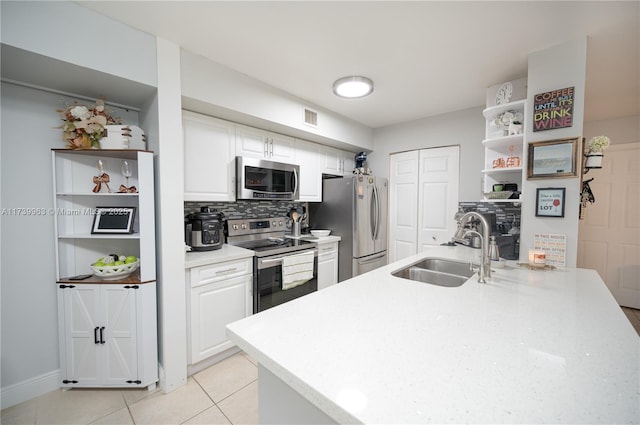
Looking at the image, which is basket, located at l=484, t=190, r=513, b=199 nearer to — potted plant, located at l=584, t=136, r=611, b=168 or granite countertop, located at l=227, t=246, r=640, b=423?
potted plant, located at l=584, t=136, r=611, b=168

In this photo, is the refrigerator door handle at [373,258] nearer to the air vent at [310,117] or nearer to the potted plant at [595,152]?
the air vent at [310,117]

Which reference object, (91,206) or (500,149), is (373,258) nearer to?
(500,149)

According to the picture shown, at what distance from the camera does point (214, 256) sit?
2080 mm

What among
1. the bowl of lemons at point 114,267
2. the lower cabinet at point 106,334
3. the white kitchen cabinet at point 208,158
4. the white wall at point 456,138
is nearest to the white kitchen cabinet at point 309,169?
the white kitchen cabinet at point 208,158

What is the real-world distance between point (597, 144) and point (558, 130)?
287mm

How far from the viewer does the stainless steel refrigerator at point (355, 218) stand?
124 inches

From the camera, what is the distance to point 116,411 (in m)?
1.63

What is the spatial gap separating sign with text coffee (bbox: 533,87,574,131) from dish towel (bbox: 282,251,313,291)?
217cm

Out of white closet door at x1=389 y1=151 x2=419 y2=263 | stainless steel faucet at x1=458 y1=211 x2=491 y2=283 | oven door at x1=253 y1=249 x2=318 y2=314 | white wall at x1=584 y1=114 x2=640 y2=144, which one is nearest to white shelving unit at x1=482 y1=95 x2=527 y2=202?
stainless steel faucet at x1=458 y1=211 x2=491 y2=283

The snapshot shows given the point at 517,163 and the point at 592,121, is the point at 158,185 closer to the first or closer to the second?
the point at 517,163

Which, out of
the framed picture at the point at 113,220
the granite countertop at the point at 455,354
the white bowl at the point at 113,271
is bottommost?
the white bowl at the point at 113,271

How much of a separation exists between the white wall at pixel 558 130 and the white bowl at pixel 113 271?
2867 millimetres

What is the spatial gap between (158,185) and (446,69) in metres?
2.43

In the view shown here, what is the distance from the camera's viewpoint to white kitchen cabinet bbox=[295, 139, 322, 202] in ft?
10.2
